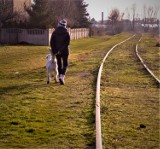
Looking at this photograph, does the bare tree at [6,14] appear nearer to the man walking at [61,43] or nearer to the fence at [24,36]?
the fence at [24,36]

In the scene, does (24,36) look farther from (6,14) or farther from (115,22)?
(115,22)

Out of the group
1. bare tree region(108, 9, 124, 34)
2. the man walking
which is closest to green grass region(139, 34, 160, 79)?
the man walking

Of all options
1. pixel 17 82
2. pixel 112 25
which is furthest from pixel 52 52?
pixel 112 25

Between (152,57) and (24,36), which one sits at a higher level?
(24,36)

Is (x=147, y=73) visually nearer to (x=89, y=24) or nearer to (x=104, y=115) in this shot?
(x=104, y=115)

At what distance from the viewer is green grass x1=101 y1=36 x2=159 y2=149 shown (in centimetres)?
639

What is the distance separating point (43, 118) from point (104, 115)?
49.8 inches

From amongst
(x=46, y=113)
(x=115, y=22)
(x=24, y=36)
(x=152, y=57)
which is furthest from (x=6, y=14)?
(x=115, y=22)

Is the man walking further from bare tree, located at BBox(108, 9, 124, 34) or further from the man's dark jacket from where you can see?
bare tree, located at BBox(108, 9, 124, 34)

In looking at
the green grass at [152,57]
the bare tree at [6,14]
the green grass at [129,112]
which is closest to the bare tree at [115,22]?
the bare tree at [6,14]

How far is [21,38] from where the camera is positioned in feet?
140

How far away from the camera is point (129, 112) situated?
8.45 meters

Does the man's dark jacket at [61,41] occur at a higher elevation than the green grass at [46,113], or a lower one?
higher

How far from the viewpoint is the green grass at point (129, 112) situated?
639cm
